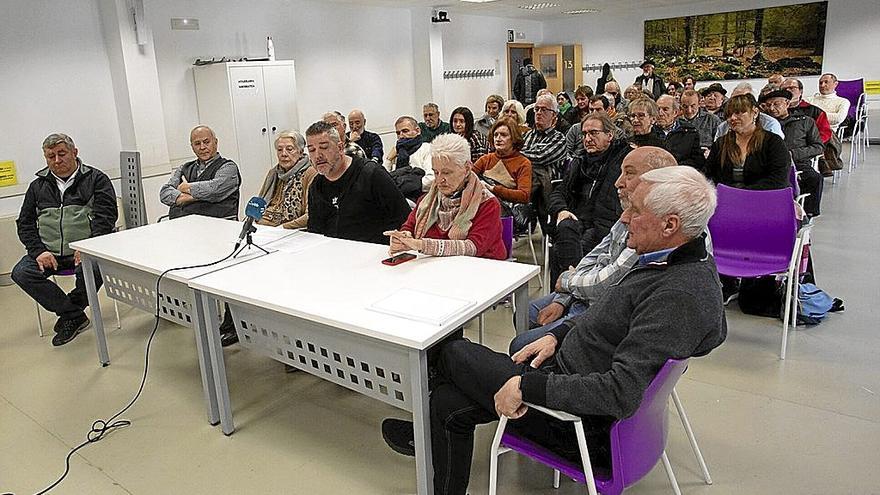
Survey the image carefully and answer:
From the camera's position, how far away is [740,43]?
11.7 meters

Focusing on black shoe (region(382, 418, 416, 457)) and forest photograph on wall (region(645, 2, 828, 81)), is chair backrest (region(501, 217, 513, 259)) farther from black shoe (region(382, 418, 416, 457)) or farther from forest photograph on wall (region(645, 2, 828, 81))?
forest photograph on wall (region(645, 2, 828, 81))

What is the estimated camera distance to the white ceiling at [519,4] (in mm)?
8945

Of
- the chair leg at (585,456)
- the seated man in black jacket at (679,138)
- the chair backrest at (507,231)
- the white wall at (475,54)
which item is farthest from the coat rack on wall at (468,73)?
the chair leg at (585,456)

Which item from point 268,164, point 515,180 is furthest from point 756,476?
point 268,164

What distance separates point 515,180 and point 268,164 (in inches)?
152

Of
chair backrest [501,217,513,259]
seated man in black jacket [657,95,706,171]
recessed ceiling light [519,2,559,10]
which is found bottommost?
chair backrest [501,217,513,259]

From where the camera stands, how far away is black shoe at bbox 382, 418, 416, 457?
7.84 feet

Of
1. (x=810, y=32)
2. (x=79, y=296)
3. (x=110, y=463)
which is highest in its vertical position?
(x=810, y=32)

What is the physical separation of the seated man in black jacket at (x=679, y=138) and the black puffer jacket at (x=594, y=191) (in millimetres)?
763

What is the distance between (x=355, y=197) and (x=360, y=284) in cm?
99

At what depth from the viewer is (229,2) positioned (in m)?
7.05

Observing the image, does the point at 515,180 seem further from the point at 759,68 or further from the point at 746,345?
the point at 759,68

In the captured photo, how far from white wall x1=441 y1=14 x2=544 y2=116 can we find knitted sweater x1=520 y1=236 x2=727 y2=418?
28.7 feet

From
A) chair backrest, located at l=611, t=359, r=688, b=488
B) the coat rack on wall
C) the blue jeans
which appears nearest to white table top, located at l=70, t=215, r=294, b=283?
the blue jeans
